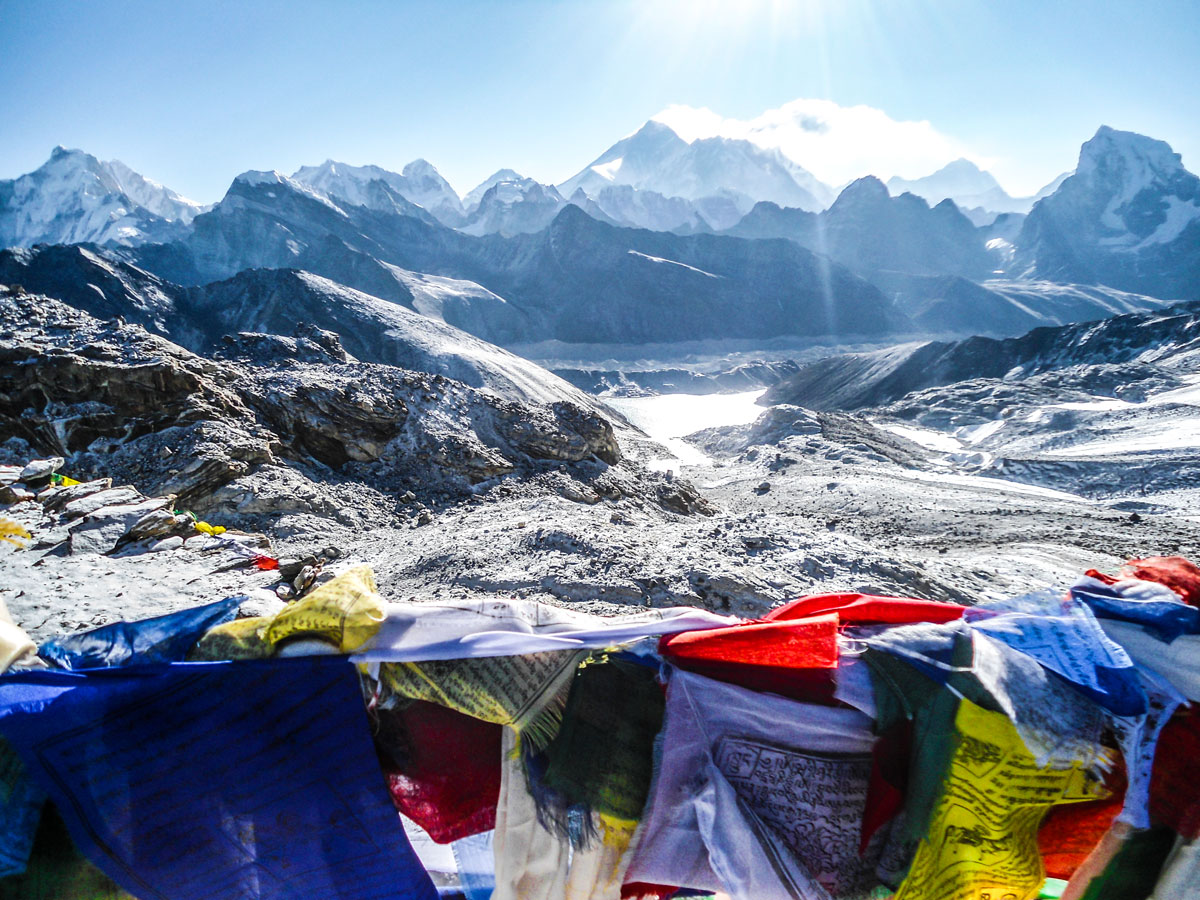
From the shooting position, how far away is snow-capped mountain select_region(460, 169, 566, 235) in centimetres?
10731

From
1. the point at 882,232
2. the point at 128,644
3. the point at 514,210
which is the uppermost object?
the point at 514,210

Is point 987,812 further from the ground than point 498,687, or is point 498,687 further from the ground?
point 498,687

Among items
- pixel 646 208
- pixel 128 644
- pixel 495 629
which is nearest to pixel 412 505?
pixel 128 644

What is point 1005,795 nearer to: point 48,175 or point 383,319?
point 383,319

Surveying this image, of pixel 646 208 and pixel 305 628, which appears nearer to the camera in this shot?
pixel 305 628

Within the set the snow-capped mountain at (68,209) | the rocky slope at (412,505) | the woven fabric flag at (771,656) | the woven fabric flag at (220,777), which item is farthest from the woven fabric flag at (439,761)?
the snow-capped mountain at (68,209)

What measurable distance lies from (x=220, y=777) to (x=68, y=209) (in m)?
136

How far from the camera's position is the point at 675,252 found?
271 ft

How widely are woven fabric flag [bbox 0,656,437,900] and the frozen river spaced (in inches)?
889

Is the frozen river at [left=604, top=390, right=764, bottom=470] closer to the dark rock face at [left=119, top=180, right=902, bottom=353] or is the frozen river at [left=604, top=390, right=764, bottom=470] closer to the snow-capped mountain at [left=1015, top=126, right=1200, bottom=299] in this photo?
the dark rock face at [left=119, top=180, right=902, bottom=353]

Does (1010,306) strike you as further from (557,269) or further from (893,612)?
(893,612)

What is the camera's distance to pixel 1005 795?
1298 millimetres

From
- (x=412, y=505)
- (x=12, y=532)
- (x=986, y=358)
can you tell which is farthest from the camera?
(x=986, y=358)

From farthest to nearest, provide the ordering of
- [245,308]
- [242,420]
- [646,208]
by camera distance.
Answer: [646,208], [245,308], [242,420]
